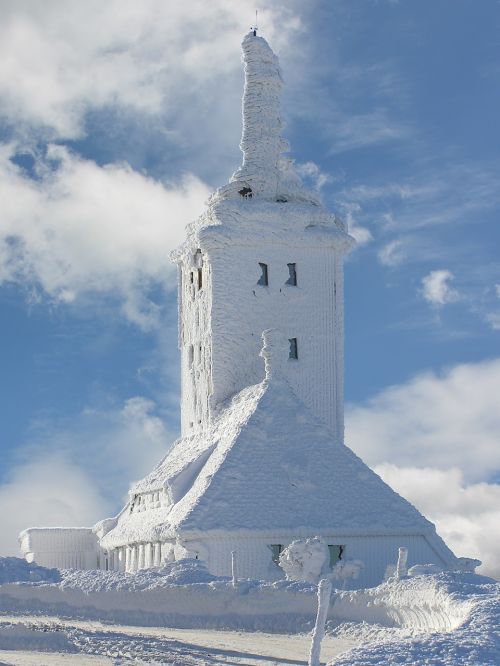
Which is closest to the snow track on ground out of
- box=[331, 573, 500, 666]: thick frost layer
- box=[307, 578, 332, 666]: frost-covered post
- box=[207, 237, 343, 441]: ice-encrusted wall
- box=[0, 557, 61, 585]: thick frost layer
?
box=[331, 573, 500, 666]: thick frost layer

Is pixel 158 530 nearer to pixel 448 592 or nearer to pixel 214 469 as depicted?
pixel 214 469

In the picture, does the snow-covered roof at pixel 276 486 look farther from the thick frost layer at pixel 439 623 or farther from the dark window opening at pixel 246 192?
the thick frost layer at pixel 439 623

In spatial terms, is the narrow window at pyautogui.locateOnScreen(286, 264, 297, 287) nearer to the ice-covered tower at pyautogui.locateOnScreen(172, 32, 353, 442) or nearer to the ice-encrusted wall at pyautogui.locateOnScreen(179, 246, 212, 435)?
the ice-covered tower at pyautogui.locateOnScreen(172, 32, 353, 442)

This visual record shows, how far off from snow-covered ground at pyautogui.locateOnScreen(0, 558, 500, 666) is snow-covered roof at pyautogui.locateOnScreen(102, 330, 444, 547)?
416 centimetres

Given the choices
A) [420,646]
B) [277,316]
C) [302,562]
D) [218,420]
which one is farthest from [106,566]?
[420,646]

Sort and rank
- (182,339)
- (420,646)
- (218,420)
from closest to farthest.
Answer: (420,646) < (218,420) < (182,339)

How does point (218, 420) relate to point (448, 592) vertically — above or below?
above

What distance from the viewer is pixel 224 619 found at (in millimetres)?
30156

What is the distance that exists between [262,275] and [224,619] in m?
19.7

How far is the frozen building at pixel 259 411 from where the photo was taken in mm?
39188

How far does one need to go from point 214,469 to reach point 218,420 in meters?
5.58

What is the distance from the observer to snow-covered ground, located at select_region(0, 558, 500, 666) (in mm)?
22172

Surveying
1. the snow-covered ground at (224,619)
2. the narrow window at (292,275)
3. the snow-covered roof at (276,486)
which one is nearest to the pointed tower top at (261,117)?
the narrow window at (292,275)

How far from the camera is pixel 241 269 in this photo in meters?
47.7
